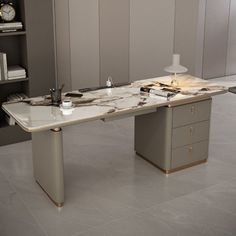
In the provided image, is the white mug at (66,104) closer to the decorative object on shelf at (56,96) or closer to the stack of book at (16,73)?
the decorative object on shelf at (56,96)

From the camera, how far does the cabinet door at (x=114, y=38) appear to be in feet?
19.7

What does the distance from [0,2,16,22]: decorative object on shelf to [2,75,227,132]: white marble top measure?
1225 millimetres

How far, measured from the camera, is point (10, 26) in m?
4.71

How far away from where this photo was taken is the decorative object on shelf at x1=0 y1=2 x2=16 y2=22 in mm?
4719

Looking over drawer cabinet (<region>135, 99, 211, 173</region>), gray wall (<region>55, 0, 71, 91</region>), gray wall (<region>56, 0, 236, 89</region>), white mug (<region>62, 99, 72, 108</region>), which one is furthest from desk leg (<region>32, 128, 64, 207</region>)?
gray wall (<region>56, 0, 236, 89</region>)

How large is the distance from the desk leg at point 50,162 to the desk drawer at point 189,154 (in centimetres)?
111

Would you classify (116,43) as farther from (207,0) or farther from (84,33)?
(207,0)

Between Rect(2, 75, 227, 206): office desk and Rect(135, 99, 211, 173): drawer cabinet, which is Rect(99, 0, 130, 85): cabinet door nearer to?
Rect(2, 75, 227, 206): office desk

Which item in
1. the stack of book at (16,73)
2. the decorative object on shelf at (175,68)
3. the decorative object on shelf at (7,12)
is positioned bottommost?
the stack of book at (16,73)

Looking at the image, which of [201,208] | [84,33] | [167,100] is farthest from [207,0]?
[201,208]

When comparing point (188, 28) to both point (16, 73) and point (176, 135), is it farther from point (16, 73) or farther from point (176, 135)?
point (176, 135)

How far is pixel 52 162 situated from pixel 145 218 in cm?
83

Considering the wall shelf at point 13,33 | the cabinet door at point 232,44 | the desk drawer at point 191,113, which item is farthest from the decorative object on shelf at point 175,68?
the cabinet door at point 232,44

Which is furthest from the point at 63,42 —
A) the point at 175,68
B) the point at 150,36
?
the point at 175,68
